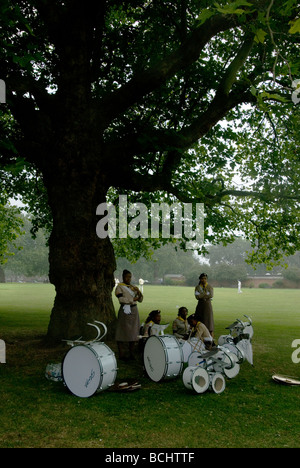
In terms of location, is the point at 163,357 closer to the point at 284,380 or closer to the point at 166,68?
the point at 284,380

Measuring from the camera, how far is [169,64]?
1209 cm

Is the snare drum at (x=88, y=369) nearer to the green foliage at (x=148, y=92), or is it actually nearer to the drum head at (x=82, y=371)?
the drum head at (x=82, y=371)

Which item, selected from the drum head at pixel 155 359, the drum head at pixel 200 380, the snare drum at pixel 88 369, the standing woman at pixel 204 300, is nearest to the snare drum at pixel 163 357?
the drum head at pixel 155 359

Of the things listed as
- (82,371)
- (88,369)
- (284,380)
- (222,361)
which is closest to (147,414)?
(88,369)

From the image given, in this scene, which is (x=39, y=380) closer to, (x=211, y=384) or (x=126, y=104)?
(x=211, y=384)

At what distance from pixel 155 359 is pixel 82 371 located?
1812 millimetres

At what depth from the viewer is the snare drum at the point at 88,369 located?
793 cm

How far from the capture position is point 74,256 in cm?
1293

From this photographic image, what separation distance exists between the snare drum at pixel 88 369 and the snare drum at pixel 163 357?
122 centimetres

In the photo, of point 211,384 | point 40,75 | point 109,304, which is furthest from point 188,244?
point 211,384

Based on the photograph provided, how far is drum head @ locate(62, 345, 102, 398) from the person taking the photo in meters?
7.96

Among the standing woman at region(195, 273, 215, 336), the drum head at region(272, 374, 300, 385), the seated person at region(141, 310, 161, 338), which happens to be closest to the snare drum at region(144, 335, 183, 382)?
the seated person at region(141, 310, 161, 338)

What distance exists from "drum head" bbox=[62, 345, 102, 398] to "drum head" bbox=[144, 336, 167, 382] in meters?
1.65

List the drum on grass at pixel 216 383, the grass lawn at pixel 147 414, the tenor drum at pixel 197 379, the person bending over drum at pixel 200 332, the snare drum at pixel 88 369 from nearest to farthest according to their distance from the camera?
1. the grass lawn at pixel 147 414
2. the snare drum at pixel 88 369
3. the tenor drum at pixel 197 379
4. the drum on grass at pixel 216 383
5. the person bending over drum at pixel 200 332
